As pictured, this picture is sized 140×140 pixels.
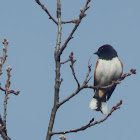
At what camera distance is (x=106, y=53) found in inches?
271

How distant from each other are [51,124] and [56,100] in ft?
0.76

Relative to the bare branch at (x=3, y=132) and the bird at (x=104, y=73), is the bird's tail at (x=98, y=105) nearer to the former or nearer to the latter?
the bird at (x=104, y=73)

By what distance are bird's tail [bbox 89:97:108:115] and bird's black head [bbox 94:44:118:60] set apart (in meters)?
0.92

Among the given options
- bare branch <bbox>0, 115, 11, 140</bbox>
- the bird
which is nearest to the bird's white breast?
the bird

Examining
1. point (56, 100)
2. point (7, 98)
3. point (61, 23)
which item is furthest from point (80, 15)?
point (7, 98)

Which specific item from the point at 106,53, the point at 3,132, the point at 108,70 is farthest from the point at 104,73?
the point at 3,132

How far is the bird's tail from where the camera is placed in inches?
244

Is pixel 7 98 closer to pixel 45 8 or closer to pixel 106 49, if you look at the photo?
pixel 45 8

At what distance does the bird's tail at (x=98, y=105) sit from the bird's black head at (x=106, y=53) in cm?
92

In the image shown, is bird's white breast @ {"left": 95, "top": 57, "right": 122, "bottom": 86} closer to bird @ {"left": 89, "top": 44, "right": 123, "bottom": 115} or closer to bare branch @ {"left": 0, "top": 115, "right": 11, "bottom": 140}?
bird @ {"left": 89, "top": 44, "right": 123, "bottom": 115}

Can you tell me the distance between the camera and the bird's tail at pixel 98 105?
6.20 metres

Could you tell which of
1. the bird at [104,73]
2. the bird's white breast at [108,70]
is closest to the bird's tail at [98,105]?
the bird at [104,73]

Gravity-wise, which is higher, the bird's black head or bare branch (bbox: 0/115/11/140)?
the bird's black head

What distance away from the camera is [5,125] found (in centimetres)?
310
